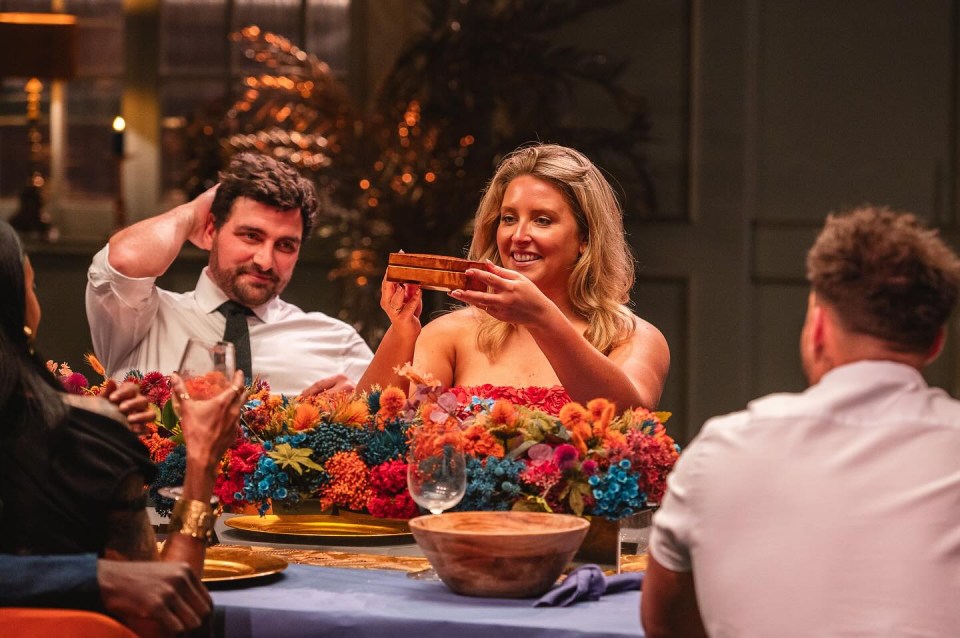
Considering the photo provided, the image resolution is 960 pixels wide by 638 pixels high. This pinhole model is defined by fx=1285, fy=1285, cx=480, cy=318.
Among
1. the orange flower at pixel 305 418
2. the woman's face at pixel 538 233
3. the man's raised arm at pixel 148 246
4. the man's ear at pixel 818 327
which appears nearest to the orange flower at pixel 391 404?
the orange flower at pixel 305 418

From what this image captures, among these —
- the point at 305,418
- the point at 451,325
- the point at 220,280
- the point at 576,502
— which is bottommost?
the point at 576,502

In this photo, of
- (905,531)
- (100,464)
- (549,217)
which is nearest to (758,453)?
(905,531)

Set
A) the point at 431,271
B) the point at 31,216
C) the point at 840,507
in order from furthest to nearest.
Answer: the point at 31,216, the point at 431,271, the point at 840,507

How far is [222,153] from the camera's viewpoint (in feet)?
19.6

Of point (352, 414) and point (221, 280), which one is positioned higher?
point (221, 280)

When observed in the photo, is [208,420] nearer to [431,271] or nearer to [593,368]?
[431,271]

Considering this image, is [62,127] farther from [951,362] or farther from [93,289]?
[951,362]

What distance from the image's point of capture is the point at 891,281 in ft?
5.18

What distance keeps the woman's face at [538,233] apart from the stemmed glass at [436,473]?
1.23 meters

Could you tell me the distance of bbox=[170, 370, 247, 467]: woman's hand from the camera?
5.96ft

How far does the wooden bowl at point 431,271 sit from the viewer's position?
2857 millimetres

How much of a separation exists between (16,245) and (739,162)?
4.66 m

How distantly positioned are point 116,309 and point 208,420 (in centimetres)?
186

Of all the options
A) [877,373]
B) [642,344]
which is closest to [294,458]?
[642,344]
